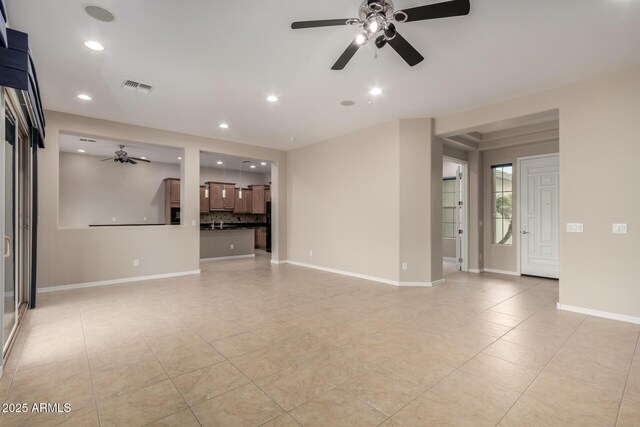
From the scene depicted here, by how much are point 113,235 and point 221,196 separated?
15.2 feet

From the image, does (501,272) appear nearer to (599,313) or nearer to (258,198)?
(599,313)

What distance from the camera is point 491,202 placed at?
22.7ft

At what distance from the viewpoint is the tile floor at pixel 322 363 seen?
195 centimetres

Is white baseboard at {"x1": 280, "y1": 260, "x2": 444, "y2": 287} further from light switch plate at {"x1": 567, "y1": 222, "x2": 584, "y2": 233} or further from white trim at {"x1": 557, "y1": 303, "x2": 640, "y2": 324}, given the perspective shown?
light switch plate at {"x1": 567, "y1": 222, "x2": 584, "y2": 233}

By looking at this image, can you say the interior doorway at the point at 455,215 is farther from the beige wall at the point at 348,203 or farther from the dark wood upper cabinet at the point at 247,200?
the dark wood upper cabinet at the point at 247,200

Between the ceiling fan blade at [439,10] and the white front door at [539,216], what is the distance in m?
5.17

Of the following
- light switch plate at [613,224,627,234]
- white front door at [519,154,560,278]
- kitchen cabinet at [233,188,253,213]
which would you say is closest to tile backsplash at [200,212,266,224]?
kitchen cabinet at [233,188,253,213]

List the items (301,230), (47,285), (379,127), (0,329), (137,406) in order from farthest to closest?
(301,230) < (379,127) < (47,285) < (0,329) < (137,406)

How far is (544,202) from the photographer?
19.9ft

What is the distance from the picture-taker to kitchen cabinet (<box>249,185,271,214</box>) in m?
11.0

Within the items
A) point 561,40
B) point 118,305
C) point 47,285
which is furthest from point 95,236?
point 561,40

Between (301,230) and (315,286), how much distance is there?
243 cm

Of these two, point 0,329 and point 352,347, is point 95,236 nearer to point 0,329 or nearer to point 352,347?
point 0,329

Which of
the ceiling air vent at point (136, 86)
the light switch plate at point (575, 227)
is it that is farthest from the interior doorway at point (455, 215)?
the ceiling air vent at point (136, 86)
